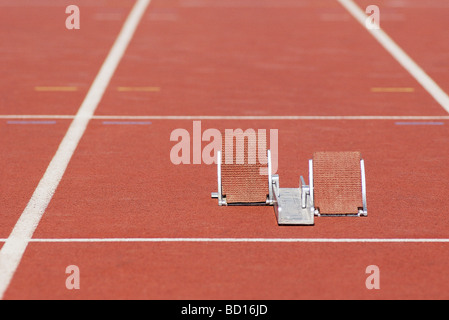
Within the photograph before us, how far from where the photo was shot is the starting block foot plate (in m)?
7.78

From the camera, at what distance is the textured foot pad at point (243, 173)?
8211 millimetres

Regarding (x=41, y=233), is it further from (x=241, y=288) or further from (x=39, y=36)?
(x=39, y=36)

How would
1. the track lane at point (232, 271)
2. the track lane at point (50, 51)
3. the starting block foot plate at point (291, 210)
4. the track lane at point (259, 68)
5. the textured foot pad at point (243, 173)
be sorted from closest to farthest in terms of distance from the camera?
1. the track lane at point (232, 271)
2. the starting block foot plate at point (291, 210)
3. the textured foot pad at point (243, 173)
4. the track lane at point (259, 68)
5. the track lane at point (50, 51)

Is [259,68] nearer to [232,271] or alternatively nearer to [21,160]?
[21,160]

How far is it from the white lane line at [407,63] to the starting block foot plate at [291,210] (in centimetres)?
438

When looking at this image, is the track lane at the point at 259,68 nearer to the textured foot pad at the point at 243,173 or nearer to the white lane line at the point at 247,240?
the textured foot pad at the point at 243,173

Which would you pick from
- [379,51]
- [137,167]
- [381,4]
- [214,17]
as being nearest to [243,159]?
[137,167]

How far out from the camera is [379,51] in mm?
15812

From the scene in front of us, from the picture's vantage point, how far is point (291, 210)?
798cm

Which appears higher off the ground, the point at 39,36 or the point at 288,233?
the point at 39,36

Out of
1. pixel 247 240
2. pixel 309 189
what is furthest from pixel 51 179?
pixel 309 189

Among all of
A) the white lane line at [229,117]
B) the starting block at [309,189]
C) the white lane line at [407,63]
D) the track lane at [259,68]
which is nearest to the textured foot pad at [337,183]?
the starting block at [309,189]

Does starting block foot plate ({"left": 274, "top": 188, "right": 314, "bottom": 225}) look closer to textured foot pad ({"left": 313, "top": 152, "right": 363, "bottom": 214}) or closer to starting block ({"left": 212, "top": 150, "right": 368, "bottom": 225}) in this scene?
starting block ({"left": 212, "top": 150, "right": 368, "bottom": 225})

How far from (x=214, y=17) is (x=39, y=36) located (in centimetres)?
386
